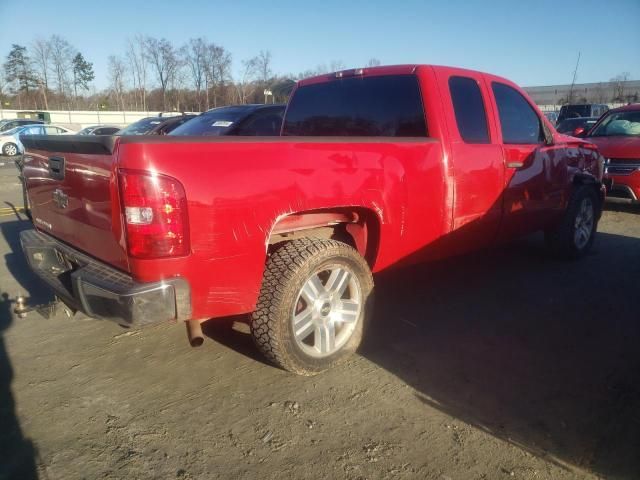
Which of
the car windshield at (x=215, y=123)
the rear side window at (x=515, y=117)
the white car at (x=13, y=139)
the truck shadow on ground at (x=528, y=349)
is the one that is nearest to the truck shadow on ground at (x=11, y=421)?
the truck shadow on ground at (x=528, y=349)

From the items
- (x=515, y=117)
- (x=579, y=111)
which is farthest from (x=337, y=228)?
(x=579, y=111)

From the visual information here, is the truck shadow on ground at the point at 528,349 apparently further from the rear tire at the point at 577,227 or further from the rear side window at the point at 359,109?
the rear side window at the point at 359,109

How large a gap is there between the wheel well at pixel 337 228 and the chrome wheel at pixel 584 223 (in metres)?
3.19

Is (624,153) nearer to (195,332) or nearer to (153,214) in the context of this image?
(195,332)

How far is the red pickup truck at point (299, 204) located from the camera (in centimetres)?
235

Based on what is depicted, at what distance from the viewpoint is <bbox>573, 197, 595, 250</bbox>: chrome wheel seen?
5484 millimetres

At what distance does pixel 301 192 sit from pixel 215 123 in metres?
4.61

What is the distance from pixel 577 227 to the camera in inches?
217

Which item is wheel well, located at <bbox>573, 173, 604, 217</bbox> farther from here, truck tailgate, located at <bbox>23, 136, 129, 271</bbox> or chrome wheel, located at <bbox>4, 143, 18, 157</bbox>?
chrome wheel, located at <bbox>4, 143, 18, 157</bbox>

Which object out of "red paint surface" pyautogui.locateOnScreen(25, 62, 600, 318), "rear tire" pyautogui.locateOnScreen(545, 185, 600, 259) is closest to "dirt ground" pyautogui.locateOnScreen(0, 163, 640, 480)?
"red paint surface" pyautogui.locateOnScreen(25, 62, 600, 318)

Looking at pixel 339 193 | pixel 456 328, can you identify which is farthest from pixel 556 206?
pixel 339 193

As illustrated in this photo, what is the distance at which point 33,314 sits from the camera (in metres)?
4.07

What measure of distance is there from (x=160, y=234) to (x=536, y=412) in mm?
2231

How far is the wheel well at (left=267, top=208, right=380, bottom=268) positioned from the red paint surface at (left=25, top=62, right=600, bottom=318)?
0.03 meters
